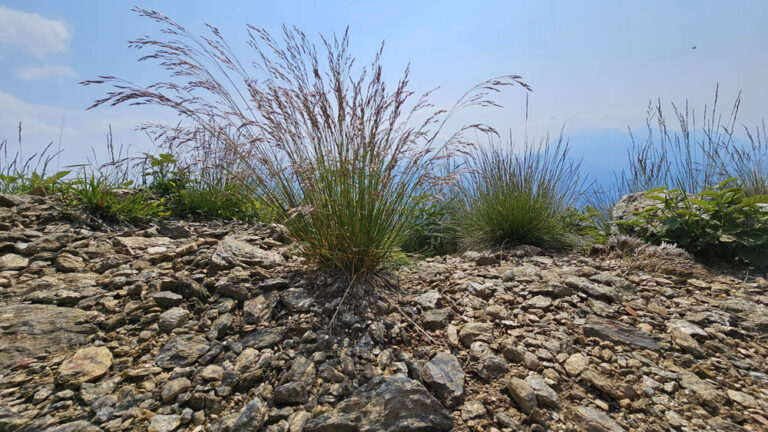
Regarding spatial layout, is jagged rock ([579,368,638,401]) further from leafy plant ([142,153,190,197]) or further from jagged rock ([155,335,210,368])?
leafy plant ([142,153,190,197])

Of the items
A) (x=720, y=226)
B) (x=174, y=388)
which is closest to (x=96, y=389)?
(x=174, y=388)

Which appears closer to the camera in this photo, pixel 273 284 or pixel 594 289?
pixel 273 284

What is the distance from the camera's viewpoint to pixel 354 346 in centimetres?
170

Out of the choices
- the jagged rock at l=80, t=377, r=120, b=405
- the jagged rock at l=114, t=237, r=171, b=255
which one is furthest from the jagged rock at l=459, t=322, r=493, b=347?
the jagged rock at l=114, t=237, r=171, b=255

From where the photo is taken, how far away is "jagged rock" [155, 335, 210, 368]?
1551mm

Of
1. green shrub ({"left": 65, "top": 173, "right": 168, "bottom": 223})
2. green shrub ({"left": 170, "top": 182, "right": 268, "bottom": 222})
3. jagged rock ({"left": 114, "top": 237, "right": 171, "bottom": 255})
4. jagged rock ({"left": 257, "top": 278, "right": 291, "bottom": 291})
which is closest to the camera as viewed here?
jagged rock ({"left": 257, "top": 278, "right": 291, "bottom": 291})

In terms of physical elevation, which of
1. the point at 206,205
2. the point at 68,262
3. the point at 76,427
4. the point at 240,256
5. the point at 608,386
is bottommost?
the point at 76,427

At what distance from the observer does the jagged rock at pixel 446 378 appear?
1.41m

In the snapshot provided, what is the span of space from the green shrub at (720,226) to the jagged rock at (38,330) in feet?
13.4

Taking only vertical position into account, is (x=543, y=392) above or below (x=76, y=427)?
above

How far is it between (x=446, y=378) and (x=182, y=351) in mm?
1144

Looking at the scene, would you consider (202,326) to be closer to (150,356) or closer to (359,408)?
(150,356)

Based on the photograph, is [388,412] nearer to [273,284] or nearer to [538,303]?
[273,284]

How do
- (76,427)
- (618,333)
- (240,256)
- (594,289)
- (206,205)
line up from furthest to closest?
(206,205)
(240,256)
(594,289)
(618,333)
(76,427)
